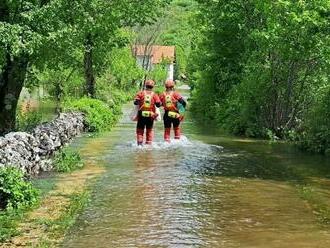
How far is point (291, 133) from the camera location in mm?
21875

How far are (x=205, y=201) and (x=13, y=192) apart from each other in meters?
3.13

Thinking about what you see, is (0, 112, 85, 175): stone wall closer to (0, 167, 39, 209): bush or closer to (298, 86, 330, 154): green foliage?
(0, 167, 39, 209): bush

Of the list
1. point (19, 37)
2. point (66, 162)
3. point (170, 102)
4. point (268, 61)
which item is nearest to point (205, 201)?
point (66, 162)

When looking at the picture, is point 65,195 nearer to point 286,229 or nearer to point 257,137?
point 286,229

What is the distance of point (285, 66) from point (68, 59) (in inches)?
371

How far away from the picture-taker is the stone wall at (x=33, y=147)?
10773mm

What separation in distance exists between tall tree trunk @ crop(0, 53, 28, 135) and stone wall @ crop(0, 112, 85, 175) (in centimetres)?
108

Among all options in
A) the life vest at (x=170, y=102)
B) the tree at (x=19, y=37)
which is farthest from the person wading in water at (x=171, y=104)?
the tree at (x=19, y=37)


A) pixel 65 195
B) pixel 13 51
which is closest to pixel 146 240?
pixel 65 195

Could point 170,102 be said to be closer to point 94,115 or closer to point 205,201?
point 94,115

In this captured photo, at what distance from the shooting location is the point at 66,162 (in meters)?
13.3

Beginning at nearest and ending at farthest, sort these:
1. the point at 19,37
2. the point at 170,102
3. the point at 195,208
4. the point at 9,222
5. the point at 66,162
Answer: the point at 9,222 → the point at 195,208 → the point at 19,37 → the point at 66,162 → the point at 170,102

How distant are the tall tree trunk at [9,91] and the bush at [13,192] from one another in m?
7.25

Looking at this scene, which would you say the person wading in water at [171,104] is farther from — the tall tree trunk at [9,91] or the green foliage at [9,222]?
the green foliage at [9,222]
